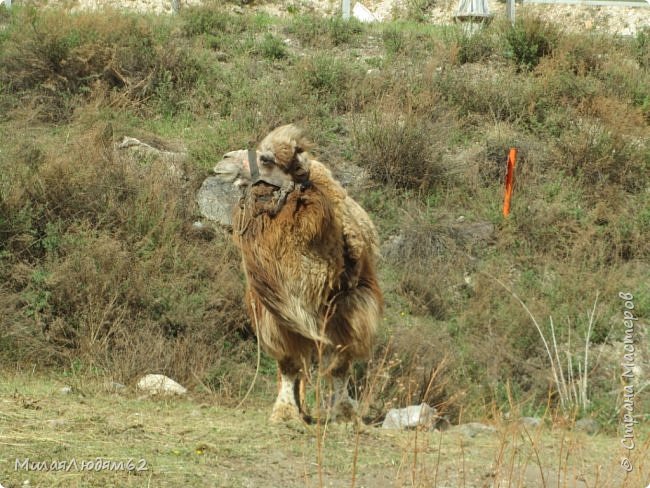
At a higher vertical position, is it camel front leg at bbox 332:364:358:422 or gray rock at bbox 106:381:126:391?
camel front leg at bbox 332:364:358:422

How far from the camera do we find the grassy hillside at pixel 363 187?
363 inches

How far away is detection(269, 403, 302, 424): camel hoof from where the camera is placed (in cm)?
640

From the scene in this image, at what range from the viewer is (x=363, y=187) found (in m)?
12.4

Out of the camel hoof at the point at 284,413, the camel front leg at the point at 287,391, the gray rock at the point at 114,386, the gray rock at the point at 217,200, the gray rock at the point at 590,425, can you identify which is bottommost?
the gray rock at the point at 590,425

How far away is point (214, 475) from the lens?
4.85m

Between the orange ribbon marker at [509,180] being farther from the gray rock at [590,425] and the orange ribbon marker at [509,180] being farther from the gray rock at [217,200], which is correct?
the gray rock at [590,425]

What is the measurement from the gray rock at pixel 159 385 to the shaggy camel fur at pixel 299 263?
1616 mm

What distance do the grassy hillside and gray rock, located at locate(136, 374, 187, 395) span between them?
1.05ft

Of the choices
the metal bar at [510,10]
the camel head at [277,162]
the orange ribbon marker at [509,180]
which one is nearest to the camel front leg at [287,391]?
the camel head at [277,162]

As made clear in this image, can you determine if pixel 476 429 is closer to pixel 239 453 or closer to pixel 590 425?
pixel 590 425

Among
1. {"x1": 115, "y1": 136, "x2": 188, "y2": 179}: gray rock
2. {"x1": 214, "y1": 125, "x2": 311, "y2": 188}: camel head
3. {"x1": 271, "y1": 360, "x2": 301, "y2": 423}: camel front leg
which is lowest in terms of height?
{"x1": 271, "y1": 360, "x2": 301, "y2": 423}: camel front leg

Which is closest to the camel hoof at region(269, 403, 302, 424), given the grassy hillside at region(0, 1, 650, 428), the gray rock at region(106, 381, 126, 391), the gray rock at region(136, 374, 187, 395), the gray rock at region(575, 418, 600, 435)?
the grassy hillside at region(0, 1, 650, 428)

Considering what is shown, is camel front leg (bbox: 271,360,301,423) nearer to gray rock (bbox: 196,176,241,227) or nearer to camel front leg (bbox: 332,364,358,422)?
camel front leg (bbox: 332,364,358,422)

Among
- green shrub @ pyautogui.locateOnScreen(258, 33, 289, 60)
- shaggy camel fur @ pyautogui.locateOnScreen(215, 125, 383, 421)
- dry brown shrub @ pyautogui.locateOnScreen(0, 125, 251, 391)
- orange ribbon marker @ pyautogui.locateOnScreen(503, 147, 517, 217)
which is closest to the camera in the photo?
shaggy camel fur @ pyautogui.locateOnScreen(215, 125, 383, 421)
